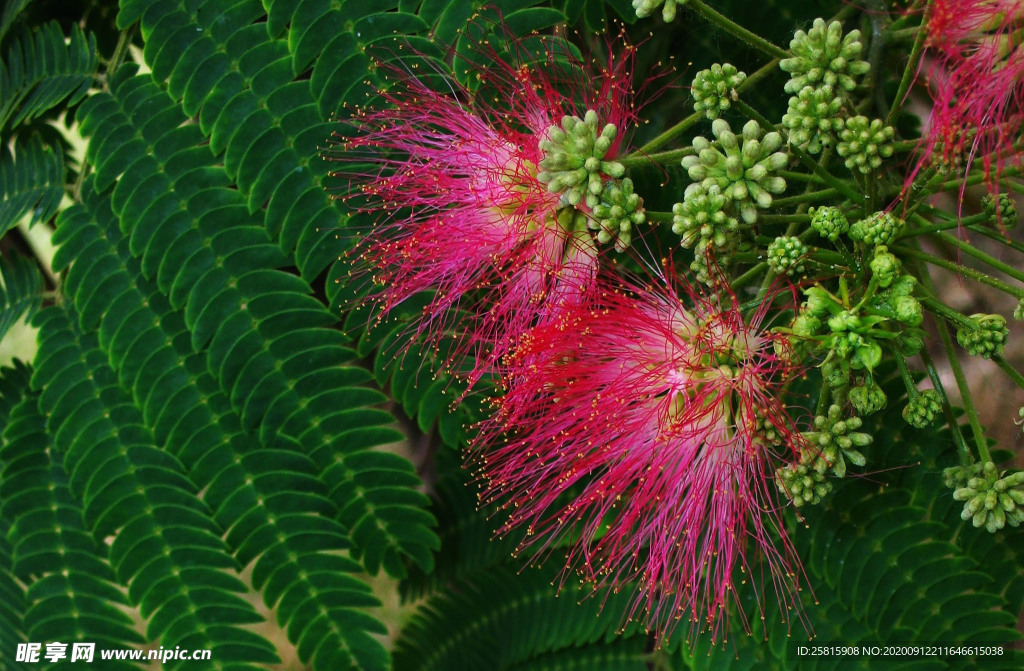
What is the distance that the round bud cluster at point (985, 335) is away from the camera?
4.33 feet

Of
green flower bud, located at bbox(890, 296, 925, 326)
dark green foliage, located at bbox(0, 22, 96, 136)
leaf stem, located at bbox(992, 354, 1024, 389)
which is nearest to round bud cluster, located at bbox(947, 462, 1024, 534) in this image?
leaf stem, located at bbox(992, 354, 1024, 389)

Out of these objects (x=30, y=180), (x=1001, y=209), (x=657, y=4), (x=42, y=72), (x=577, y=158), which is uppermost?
(x=42, y=72)

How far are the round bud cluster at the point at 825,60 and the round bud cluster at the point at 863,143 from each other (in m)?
0.11

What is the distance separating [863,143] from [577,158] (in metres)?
0.52

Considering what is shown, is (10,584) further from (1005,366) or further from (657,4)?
(1005,366)

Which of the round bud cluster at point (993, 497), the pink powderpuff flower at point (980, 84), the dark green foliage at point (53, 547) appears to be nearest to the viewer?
the pink powderpuff flower at point (980, 84)

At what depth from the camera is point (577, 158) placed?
1500 mm

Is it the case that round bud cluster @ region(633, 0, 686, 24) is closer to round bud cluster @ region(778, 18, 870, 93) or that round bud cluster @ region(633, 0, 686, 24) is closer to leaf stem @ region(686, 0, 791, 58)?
leaf stem @ region(686, 0, 791, 58)

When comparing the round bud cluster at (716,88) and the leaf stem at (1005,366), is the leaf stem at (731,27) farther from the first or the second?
the leaf stem at (1005,366)

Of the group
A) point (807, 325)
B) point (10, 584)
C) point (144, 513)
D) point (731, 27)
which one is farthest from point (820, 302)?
point (10, 584)

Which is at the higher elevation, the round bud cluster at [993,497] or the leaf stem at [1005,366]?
the leaf stem at [1005,366]

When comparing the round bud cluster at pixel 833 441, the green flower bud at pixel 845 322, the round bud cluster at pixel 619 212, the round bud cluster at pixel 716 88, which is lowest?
the round bud cluster at pixel 833 441

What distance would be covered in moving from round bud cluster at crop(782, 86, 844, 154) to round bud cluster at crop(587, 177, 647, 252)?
12.1 inches

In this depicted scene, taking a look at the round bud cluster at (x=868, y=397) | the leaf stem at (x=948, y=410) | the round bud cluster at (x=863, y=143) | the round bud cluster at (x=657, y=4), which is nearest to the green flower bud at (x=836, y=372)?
the round bud cluster at (x=868, y=397)
